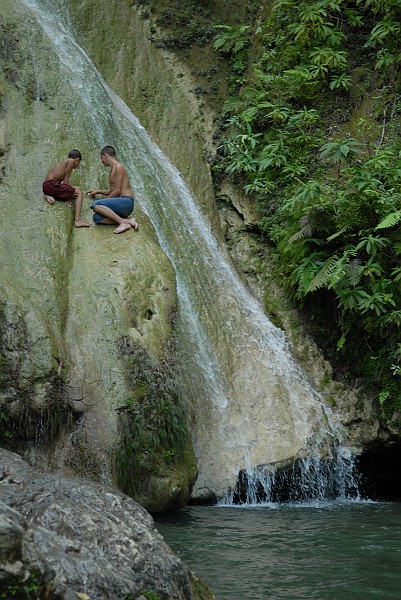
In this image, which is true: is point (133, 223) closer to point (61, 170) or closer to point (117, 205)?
point (117, 205)

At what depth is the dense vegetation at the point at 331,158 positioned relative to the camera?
11391 millimetres

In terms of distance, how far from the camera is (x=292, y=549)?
294 inches

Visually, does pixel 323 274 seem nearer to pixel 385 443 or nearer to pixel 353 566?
pixel 385 443

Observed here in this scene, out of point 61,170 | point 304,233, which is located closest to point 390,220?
point 304,233

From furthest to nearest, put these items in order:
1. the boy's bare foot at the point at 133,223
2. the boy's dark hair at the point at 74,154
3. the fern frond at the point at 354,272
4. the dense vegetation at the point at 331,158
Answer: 1. the dense vegetation at the point at 331,158
2. the fern frond at the point at 354,272
3. the boy's dark hair at the point at 74,154
4. the boy's bare foot at the point at 133,223

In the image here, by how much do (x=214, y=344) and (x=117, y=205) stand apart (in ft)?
8.37

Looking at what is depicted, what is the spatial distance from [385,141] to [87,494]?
10.0 m

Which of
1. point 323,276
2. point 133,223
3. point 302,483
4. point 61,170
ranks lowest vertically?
point 302,483

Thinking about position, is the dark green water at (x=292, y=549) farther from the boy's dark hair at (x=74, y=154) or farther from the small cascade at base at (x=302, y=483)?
the boy's dark hair at (x=74, y=154)

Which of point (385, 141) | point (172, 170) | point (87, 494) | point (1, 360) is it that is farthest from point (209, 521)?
point (385, 141)

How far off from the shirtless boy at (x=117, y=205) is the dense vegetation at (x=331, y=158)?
112 inches

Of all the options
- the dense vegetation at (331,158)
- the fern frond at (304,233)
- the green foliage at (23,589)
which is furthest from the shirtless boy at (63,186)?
the green foliage at (23,589)

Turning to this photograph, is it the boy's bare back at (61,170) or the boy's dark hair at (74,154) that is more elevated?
the boy's dark hair at (74,154)

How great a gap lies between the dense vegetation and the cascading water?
1.00 m
